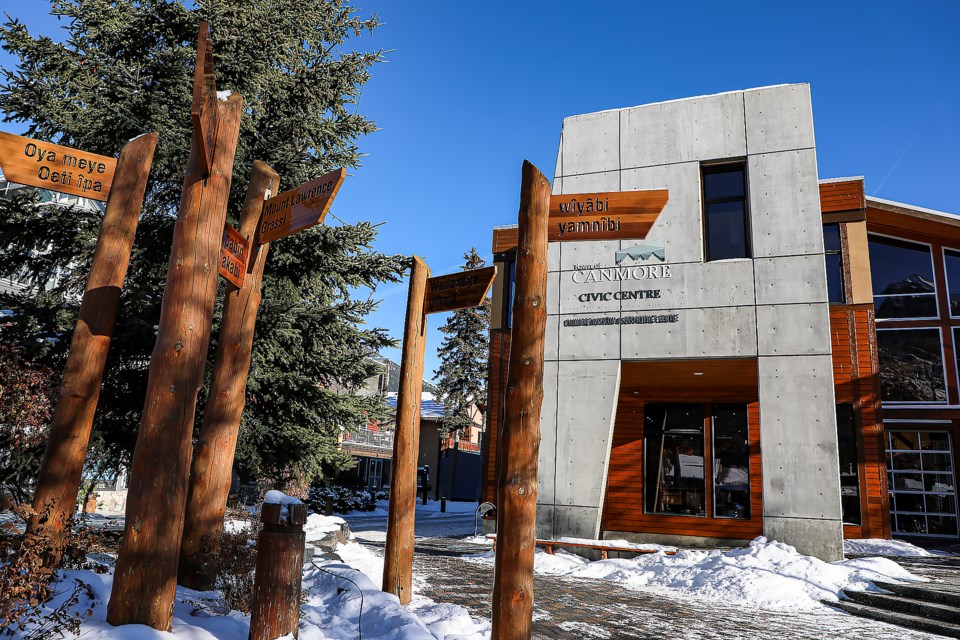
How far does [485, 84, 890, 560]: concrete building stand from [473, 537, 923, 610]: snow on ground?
2.41 ft

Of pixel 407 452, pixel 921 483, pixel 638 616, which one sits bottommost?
pixel 638 616

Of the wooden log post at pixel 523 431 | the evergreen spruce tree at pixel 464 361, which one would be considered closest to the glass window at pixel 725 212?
the wooden log post at pixel 523 431

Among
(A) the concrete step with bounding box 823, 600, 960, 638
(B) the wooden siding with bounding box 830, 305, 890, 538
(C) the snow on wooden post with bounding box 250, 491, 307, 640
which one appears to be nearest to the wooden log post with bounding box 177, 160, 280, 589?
(C) the snow on wooden post with bounding box 250, 491, 307, 640

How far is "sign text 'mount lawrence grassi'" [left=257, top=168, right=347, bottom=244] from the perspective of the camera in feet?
18.1

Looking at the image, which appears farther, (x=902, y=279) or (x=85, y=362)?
(x=902, y=279)

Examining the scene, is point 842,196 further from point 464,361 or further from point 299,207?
point 464,361

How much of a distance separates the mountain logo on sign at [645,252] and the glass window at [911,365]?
10.2 metres

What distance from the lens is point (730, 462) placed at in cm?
1512

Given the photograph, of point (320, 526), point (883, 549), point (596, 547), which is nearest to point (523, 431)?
point (320, 526)

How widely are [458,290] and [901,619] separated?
700cm

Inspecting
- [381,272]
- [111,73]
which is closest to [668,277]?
[381,272]

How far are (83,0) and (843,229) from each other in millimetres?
17208

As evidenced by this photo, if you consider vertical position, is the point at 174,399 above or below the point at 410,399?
below

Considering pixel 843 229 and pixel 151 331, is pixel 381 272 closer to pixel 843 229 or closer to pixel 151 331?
pixel 151 331
